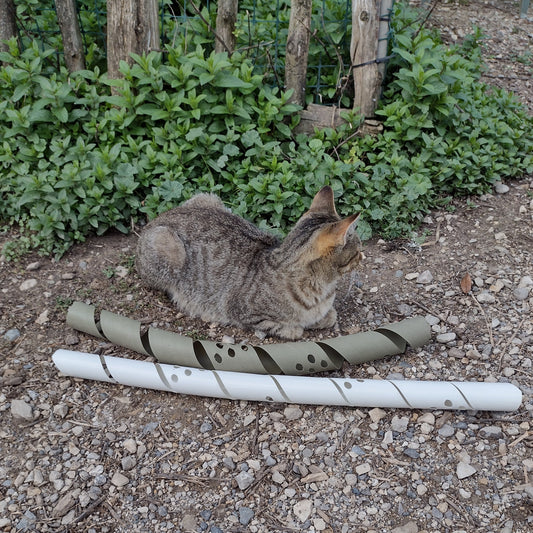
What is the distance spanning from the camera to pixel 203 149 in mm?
5098

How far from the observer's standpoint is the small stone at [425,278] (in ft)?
15.3

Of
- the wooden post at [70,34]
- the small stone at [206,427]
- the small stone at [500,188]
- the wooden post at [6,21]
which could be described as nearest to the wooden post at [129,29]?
the wooden post at [70,34]

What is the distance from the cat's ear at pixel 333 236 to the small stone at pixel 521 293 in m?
1.61

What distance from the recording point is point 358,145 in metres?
5.40

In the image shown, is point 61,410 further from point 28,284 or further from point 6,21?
point 6,21

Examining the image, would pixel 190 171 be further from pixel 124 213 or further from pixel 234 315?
pixel 234 315

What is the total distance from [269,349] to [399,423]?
3.05 ft

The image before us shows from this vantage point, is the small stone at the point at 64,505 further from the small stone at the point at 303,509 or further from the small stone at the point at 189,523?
the small stone at the point at 303,509

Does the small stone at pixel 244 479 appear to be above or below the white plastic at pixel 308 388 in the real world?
below

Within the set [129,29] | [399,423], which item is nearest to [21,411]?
[399,423]

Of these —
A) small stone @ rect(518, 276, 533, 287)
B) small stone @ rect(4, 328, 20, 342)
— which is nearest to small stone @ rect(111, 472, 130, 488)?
small stone @ rect(4, 328, 20, 342)

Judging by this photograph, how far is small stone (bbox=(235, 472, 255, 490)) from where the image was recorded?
3264mm

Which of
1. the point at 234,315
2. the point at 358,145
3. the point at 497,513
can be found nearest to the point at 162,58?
the point at 358,145

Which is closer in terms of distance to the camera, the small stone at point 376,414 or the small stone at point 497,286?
the small stone at point 376,414
